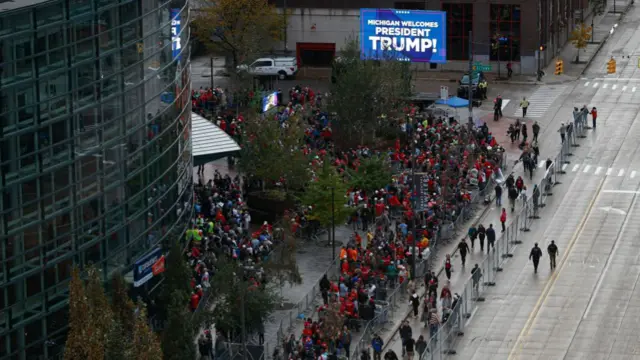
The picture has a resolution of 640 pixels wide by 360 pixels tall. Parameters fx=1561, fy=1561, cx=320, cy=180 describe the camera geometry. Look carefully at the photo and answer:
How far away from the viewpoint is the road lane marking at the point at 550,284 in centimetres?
6456

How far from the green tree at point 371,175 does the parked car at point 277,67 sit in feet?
105

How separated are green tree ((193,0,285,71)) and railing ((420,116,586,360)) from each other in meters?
26.0

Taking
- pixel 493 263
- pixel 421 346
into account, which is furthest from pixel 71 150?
pixel 493 263

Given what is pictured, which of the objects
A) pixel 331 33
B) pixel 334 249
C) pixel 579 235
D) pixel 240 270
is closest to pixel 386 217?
pixel 334 249

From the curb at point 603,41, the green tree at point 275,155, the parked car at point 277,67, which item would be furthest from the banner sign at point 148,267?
the curb at point 603,41

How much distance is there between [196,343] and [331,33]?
5699cm

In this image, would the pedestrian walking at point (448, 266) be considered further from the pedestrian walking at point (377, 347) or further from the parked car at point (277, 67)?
the parked car at point (277, 67)

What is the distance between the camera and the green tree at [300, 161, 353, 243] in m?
75.1

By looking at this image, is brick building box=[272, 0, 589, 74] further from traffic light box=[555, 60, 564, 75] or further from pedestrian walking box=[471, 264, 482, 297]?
pedestrian walking box=[471, 264, 482, 297]

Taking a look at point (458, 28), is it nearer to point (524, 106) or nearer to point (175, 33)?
point (524, 106)

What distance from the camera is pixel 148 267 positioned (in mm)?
64938

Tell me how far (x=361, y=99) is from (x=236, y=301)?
107 ft

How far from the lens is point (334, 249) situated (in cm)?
7481

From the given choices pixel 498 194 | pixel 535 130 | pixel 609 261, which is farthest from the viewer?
pixel 535 130
